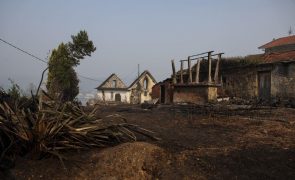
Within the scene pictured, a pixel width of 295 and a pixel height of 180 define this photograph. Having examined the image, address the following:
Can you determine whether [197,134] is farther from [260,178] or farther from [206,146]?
[260,178]

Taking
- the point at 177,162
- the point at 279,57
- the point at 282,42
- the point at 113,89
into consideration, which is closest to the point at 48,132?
the point at 177,162

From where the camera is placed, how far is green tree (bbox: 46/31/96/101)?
33875mm

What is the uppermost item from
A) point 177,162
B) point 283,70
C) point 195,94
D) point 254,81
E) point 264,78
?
point 283,70

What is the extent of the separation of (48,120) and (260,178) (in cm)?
354

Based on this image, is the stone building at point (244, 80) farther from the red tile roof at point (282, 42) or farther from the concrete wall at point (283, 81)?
the red tile roof at point (282, 42)

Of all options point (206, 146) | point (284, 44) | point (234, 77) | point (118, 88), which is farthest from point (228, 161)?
point (118, 88)

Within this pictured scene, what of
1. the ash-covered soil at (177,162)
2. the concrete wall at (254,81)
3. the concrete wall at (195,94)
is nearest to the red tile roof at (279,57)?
the concrete wall at (254,81)

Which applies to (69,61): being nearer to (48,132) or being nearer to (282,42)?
(282,42)

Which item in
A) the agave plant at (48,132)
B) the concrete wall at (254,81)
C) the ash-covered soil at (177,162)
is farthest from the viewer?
the concrete wall at (254,81)

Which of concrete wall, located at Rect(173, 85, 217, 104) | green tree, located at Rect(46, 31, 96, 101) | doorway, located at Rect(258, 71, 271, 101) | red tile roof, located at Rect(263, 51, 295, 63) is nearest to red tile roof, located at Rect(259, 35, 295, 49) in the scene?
red tile roof, located at Rect(263, 51, 295, 63)

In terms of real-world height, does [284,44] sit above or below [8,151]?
above

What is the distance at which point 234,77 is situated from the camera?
895 inches

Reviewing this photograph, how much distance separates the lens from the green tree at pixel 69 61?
111 ft

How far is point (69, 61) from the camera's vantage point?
3556 centimetres
